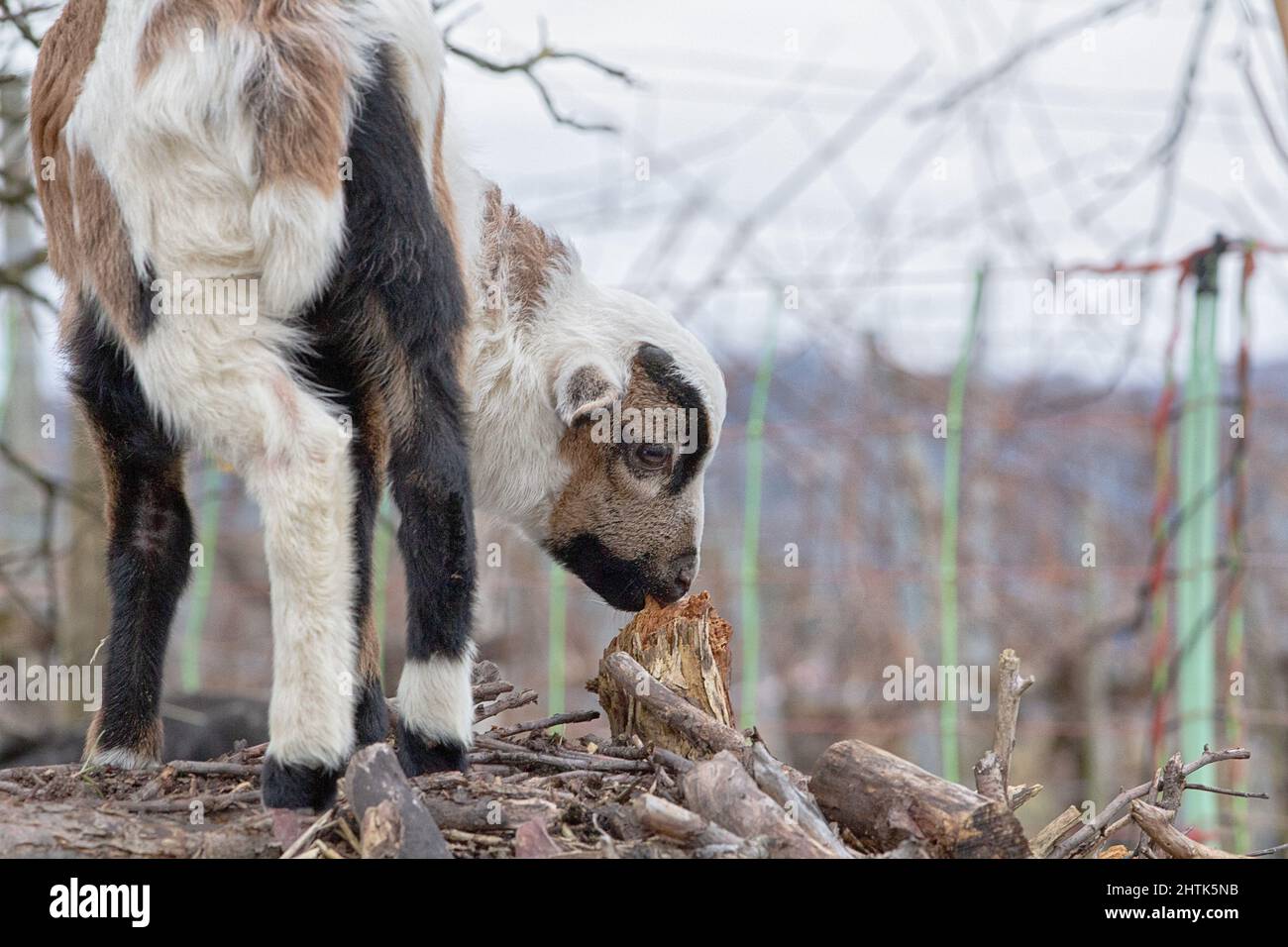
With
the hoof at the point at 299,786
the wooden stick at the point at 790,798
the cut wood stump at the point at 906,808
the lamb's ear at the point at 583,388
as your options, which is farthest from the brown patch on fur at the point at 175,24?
the cut wood stump at the point at 906,808

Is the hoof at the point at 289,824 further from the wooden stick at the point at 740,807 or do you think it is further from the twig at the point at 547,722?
the twig at the point at 547,722

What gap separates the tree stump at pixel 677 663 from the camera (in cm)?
512

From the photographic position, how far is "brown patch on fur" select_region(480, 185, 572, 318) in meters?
5.43

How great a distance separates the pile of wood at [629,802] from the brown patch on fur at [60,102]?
171 cm

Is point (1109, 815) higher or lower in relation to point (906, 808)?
lower

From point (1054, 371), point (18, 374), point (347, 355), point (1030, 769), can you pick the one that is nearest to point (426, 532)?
point (347, 355)

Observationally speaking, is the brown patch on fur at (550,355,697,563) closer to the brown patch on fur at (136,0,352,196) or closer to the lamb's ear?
the lamb's ear

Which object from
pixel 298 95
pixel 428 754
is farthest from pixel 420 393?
pixel 428 754

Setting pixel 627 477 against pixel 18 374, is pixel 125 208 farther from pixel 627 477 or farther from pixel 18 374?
pixel 18 374

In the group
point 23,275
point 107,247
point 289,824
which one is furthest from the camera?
point 23,275

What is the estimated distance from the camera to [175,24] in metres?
4.00

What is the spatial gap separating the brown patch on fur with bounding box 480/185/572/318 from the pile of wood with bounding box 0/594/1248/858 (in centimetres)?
140

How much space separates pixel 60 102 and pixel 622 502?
2.40 m

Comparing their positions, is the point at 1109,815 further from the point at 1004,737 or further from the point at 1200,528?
the point at 1200,528
